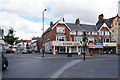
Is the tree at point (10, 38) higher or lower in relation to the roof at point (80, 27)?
lower

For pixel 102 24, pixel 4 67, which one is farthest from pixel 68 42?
pixel 4 67

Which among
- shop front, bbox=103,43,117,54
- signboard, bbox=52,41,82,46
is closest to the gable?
shop front, bbox=103,43,117,54

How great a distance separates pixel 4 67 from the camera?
11867mm

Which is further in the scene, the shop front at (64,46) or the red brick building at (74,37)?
the red brick building at (74,37)

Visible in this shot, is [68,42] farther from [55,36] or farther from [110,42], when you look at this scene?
[110,42]

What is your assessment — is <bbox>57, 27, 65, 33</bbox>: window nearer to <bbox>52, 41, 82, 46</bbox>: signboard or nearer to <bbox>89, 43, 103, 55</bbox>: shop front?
<bbox>52, 41, 82, 46</bbox>: signboard

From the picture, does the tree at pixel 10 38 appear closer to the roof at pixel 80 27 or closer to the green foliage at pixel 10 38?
the green foliage at pixel 10 38

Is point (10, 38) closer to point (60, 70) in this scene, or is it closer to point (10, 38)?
point (10, 38)

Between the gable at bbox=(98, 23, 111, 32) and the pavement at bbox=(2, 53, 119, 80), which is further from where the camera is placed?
the gable at bbox=(98, 23, 111, 32)

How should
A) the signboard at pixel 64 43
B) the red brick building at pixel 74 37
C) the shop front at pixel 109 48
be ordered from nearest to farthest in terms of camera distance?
1. the signboard at pixel 64 43
2. the red brick building at pixel 74 37
3. the shop front at pixel 109 48

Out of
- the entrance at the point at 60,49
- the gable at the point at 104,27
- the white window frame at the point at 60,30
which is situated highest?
the gable at the point at 104,27

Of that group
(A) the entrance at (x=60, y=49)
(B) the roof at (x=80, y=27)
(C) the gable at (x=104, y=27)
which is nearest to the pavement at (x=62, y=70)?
(A) the entrance at (x=60, y=49)

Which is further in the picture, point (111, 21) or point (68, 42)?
point (111, 21)

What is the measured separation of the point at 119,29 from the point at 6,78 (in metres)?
50.5
